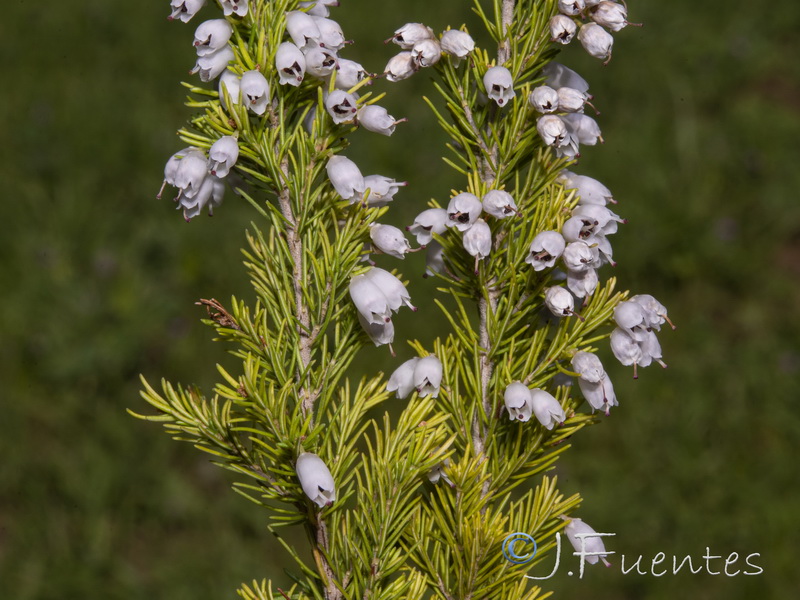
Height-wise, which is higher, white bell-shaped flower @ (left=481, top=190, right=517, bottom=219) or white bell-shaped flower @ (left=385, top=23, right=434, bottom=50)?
Result: white bell-shaped flower @ (left=385, top=23, right=434, bottom=50)

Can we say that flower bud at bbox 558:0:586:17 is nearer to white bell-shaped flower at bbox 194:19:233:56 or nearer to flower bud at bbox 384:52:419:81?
flower bud at bbox 384:52:419:81

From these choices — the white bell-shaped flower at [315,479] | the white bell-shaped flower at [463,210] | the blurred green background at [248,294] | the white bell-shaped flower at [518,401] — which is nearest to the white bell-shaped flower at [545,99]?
the white bell-shaped flower at [463,210]

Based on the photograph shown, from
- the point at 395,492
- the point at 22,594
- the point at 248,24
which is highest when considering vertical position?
the point at 248,24

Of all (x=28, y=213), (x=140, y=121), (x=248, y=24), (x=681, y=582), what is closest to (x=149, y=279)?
(x=28, y=213)

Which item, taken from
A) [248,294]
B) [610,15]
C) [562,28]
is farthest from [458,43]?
[248,294]

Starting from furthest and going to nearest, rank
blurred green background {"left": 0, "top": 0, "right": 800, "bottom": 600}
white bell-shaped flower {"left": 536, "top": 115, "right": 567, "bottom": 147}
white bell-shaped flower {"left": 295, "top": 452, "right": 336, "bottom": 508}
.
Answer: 1. blurred green background {"left": 0, "top": 0, "right": 800, "bottom": 600}
2. white bell-shaped flower {"left": 536, "top": 115, "right": 567, "bottom": 147}
3. white bell-shaped flower {"left": 295, "top": 452, "right": 336, "bottom": 508}

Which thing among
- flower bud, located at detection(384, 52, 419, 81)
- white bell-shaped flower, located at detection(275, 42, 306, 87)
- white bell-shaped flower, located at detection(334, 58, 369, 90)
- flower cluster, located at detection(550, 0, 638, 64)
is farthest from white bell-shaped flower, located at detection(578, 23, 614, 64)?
white bell-shaped flower, located at detection(275, 42, 306, 87)

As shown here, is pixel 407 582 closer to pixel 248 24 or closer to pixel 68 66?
pixel 248 24
